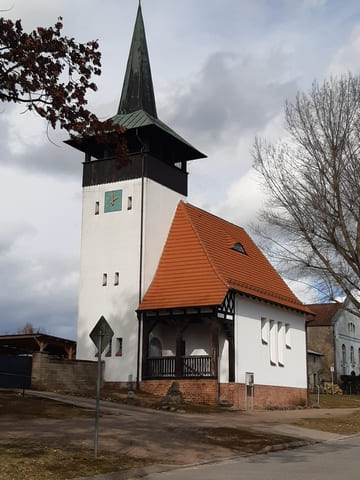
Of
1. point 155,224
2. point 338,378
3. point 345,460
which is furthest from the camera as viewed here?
point 338,378

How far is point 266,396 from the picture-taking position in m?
32.0

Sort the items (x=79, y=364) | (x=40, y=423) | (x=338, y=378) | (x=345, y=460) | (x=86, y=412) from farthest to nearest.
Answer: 1. (x=338, y=378)
2. (x=79, y=364)
3. (x=86, y=412)
4. (x=40, y=423)
5. (x=345, y=460)

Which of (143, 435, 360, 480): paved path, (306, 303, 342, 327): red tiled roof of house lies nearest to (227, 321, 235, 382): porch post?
(143, 435, 360, 480): paved path

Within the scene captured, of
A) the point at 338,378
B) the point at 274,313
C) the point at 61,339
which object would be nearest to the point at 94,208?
the point at 61,339

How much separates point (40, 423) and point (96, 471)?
21.8 feet

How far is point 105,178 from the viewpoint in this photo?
33469 mm

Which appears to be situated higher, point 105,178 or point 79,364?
point 105,178

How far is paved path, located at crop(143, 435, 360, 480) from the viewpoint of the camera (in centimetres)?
1105

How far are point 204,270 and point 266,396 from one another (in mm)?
7038

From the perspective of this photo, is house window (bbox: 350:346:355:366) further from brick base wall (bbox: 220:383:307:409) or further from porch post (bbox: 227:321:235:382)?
porch post (bbox: 227:321:235:382)

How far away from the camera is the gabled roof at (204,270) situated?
29.6 meters

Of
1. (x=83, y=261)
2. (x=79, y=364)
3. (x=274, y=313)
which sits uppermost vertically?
(x=83, y=261)

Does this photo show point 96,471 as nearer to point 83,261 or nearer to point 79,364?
point 79,364

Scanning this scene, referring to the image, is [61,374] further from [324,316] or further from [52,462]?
[324,316]
